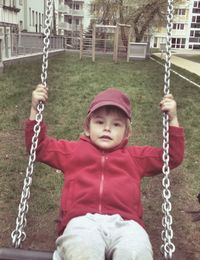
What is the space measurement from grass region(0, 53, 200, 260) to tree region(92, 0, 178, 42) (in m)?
19.4

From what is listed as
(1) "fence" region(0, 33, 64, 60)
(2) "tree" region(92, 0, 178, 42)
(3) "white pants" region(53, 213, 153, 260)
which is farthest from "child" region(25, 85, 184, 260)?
(2) "tree" region(92, 0, 178, 42)

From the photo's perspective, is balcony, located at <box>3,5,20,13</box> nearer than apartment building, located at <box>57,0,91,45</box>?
Answer: Yes

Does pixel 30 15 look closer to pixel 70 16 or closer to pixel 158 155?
pixel 70 16

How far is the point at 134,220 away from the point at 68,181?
0.43 metres

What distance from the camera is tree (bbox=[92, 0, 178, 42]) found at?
107 feet

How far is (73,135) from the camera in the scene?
6773mm

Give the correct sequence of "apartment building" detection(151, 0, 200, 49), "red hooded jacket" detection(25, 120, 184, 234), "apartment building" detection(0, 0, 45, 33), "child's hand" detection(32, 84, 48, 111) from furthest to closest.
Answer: "apartment building" detection(151, 0, 200, 49), "apartment building" detection(0, 0, 45, 33), "child's hand" detection(32, 84, 48, 111), "red hooded jacket" detection(25, 120, 184, 234)

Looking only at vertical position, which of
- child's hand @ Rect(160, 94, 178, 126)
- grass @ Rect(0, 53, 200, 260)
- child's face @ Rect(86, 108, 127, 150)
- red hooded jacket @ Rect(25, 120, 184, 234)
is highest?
child's hand @ Rect(160, 94, 178, 126)

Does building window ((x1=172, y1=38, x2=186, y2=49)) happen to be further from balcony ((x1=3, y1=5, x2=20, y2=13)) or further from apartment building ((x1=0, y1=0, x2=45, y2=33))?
balcony ((x1=3, y1=5, x2=20, y2=13))

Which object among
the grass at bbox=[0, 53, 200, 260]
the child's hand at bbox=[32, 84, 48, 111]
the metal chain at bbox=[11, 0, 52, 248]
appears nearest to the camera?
the metal chain at bbox=[11, 0, 52, 248]

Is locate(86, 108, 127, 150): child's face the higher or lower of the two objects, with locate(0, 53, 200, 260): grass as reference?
higher

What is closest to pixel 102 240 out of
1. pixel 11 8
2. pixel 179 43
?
pixel 11 8

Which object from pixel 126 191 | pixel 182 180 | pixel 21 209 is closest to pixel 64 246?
pixel 21 209

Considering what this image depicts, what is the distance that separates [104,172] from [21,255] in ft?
2.12
